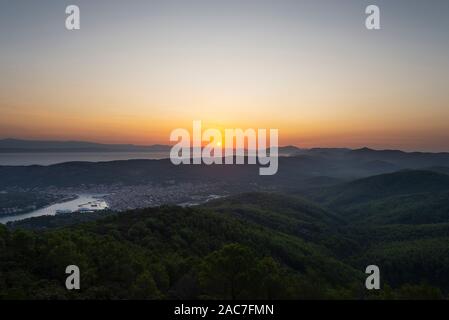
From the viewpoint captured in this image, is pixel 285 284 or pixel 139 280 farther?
pixel 139 280

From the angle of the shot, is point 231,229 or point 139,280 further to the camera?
point 231,229

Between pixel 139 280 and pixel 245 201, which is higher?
pixel 139 280

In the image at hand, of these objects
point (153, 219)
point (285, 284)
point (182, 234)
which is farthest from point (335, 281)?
point (285, 284)

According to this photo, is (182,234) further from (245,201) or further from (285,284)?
(245,201)

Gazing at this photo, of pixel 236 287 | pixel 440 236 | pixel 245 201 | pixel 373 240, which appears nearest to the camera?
pixel 236 287
